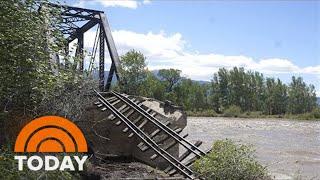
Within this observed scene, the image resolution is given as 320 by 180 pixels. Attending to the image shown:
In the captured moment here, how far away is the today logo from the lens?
303 inches

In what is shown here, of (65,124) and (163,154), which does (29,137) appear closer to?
(65,124)

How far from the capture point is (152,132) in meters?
11.7

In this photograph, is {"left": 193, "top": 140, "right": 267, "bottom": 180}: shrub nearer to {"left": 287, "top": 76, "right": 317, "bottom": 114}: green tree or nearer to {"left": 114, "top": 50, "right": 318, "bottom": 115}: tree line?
{"left": 114, "top": 50, "right": 318, "bottom": 115}: tree line

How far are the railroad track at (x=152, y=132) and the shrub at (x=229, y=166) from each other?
39cm

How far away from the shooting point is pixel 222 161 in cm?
855

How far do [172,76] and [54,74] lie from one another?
67047 millimetres

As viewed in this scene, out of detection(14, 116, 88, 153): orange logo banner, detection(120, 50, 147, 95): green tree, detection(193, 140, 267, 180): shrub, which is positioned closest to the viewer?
detection(14, 116, 88, 153): orange logo banner

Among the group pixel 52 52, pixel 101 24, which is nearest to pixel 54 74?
pixel 52 52

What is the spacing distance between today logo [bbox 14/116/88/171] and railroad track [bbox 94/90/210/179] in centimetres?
190

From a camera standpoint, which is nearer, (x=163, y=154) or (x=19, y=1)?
(x=19, y=1)

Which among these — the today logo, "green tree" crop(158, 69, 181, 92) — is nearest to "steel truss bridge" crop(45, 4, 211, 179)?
the today logo

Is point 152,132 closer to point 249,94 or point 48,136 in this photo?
point 48,136

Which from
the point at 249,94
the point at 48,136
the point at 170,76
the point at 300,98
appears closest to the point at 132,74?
the point at 48,136

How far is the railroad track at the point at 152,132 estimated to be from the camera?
9.88 m
